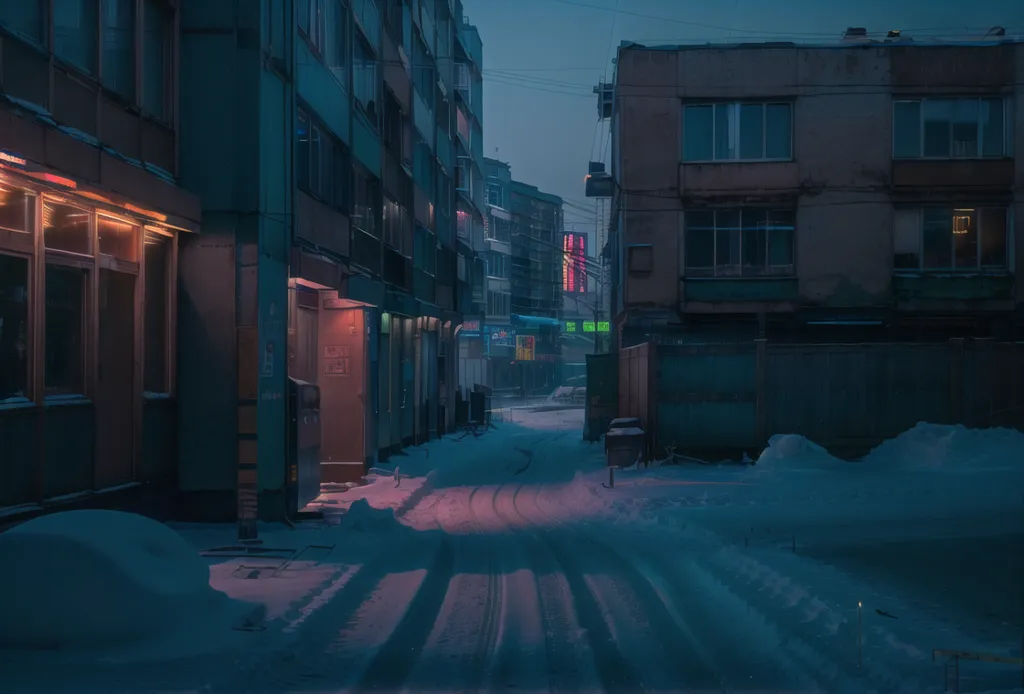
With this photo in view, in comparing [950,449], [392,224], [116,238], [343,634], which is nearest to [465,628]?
[343,634]

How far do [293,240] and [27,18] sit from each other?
17.9 feet

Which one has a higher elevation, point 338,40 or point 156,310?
point 338,40

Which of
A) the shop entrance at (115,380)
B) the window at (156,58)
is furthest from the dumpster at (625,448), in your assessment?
the window at (156,58)

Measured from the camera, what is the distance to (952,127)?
90.1 ft

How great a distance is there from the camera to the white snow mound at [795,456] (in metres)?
17.9

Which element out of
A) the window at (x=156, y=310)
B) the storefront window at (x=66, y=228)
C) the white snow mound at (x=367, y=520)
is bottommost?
the white snow mound at (x=367, y=520)

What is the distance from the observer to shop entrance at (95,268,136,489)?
11273 millimetres

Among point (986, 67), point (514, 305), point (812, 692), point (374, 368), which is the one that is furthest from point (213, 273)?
point (514, 305)

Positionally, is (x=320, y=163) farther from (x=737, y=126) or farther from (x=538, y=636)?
(x=737, y=126)

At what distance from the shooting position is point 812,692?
6.12m

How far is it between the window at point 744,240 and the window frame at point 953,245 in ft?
10.6

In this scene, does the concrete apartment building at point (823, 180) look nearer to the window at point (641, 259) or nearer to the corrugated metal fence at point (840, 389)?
the window at point (641, 259)

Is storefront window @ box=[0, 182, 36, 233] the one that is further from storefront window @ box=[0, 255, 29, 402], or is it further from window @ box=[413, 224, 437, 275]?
window @ box=[413, 224, 437, 275]

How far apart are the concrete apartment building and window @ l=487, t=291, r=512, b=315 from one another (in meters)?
46.9
